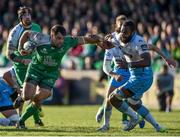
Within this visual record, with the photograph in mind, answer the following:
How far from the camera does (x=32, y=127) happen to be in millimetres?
18047

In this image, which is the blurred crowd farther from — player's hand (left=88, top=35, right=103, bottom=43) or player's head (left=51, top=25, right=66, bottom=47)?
player's head (left=51, top=25, right=66, bottom=47)

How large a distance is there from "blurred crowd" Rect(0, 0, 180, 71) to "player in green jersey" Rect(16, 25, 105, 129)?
1225cm

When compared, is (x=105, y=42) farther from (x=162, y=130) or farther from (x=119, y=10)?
(x=119, y=10)

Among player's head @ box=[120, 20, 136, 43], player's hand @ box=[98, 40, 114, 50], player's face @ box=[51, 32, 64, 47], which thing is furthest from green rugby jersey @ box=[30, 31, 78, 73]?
player's head @ box=[120, 20, 136, 43]

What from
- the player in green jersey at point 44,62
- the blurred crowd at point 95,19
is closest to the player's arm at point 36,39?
the player in green jersey at point 44,62

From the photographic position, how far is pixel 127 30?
16.1 meters

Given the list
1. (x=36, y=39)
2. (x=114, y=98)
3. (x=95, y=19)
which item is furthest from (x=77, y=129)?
(x=95, y=19)

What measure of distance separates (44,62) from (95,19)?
16485mm

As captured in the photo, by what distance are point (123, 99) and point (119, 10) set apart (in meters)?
17.2

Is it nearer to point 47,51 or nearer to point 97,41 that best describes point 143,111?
point 97,41

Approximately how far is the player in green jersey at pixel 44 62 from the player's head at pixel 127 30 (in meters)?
0.74

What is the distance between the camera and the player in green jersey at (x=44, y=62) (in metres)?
16.8

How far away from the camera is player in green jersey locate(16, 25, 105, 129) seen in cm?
1675

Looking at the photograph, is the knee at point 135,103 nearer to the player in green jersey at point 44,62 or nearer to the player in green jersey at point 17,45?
the player in green jersey at point 44,62
